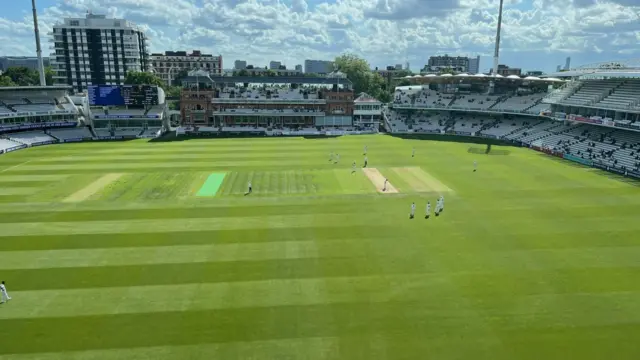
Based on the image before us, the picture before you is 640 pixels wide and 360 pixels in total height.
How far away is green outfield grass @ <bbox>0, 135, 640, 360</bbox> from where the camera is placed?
13.4m

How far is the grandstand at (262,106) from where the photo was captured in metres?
62.0

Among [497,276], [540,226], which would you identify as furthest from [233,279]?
[540,226]

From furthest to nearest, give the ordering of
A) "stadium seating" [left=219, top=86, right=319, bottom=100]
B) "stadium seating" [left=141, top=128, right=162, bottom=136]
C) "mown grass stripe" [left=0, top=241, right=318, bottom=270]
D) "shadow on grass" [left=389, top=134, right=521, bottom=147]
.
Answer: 1. "stadium seating" [left=219, top=86, right=319, bottom=100]
2. "stadium seating" [left=141, top=128, right=162, bottom=136]
3. "shadow on grass" [left=389, top=134, right=521, bottom=147]
4. "mown grass stripe" [left=0, top=241, right=318, bottom=270]

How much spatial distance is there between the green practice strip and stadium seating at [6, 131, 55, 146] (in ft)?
97.5

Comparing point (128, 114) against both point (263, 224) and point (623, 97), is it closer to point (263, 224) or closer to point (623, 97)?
point (263, 224)

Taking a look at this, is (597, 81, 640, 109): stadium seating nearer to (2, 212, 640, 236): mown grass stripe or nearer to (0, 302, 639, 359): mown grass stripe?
(2, 212, 640, 236): mown grass stripe

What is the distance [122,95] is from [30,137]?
11.8 meters

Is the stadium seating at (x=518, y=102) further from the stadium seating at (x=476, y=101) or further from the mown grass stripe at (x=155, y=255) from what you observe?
the mown grass stripe at (x=155, y=255)

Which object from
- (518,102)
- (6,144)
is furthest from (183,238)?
(518,102)

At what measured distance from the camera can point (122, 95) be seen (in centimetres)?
5706

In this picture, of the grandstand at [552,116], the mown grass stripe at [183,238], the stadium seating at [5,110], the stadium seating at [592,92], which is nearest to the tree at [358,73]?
the grandstand at [552,116]

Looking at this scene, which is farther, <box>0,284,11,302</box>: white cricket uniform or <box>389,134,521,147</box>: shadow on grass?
<box>389,134,521,147</box>: shadow on grass

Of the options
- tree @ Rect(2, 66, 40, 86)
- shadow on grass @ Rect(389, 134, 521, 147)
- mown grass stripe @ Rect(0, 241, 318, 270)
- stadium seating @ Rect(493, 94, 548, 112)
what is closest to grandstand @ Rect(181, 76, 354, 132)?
shadow on grass @ Rect(389, 134, 521, 147)

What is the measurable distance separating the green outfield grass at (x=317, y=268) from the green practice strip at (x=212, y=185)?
0.68ft
